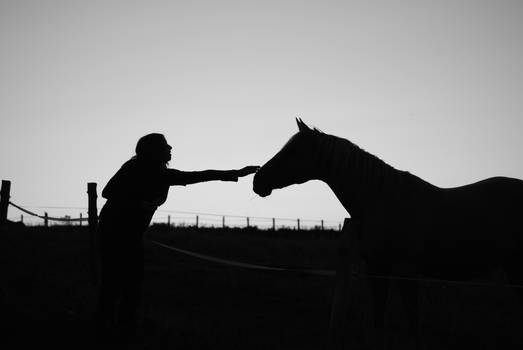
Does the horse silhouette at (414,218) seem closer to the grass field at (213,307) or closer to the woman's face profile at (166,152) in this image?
the grass field at (213,307)

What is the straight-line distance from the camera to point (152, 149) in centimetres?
448

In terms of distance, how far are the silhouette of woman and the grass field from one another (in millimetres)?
490

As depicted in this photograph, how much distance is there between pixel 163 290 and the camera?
328 inches

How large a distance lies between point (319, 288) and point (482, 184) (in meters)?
5.33

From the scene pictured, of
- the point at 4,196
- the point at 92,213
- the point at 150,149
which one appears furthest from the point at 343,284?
the point at 4,196

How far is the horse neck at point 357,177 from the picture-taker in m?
4.48

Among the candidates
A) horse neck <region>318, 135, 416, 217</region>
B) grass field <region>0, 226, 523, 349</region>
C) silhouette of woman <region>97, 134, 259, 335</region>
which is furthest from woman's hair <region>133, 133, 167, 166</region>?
grass field <region>0, 226, 523, 349</region>

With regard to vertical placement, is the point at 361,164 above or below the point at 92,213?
above

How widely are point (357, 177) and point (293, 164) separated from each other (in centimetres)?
75

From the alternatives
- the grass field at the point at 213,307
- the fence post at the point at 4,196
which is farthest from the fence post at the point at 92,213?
the fence post at the point at 4,196

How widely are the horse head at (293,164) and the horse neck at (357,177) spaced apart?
118 millimetres

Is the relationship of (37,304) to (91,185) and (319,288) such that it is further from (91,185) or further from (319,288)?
(319,288)

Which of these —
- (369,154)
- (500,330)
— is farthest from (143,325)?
(500,330)

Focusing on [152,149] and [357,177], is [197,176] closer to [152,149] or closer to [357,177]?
[152,149]
